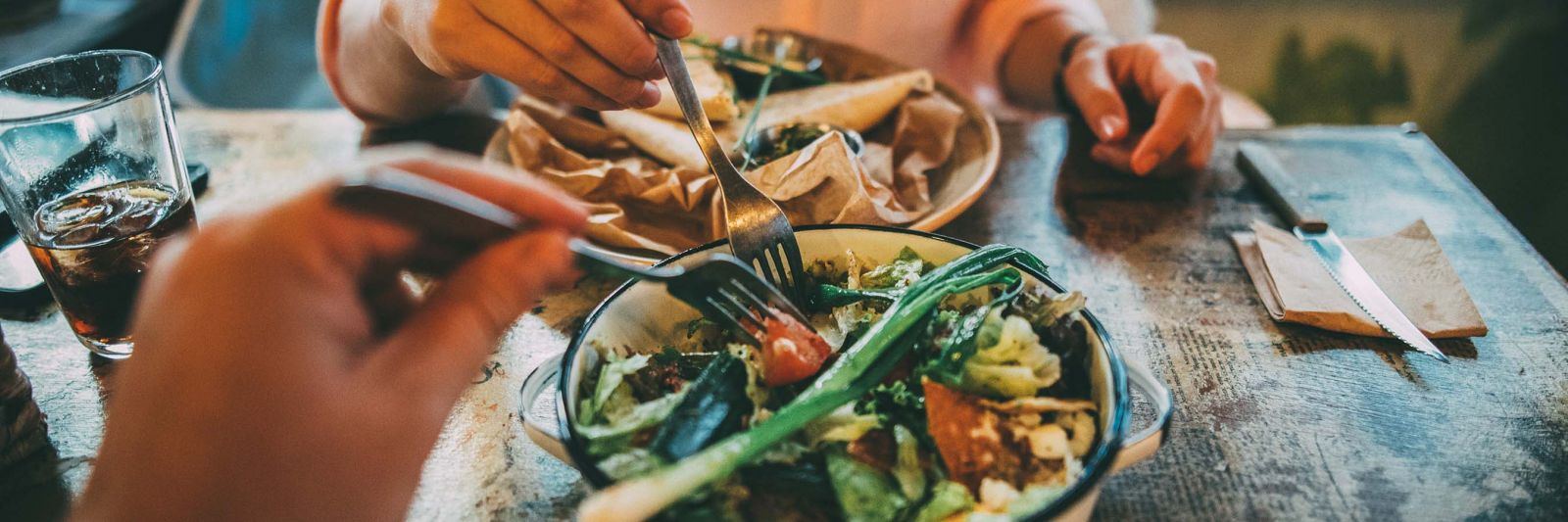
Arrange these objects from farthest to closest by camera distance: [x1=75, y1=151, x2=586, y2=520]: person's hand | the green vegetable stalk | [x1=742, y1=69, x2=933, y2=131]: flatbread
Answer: [x1=742, y1=69, x2=933, y2=131]: flatbread → the green vegetable stalk → [x1=75, y1=151, x2=586, y2=520]: person's hand

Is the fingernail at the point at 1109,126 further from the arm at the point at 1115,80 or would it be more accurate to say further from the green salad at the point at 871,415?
the green salad at the point at 871,415

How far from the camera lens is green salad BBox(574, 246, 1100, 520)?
69cm

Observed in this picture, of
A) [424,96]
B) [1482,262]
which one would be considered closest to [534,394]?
[424,96]

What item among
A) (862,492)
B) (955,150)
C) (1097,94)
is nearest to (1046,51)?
(1097,94)

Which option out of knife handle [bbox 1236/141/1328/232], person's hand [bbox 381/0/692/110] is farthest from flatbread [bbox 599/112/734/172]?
knife handle [bbox 1236/141/1328/232]

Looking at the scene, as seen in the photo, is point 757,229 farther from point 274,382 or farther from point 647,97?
point 274,382

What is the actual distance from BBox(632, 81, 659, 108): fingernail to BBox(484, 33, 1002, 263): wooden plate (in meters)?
0.21

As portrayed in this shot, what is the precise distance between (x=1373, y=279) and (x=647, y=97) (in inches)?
41.0

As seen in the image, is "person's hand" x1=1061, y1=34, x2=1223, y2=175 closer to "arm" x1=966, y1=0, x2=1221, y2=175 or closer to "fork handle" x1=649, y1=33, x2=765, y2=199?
"arm" x1=966, y1=0, x2=1221, y2=175

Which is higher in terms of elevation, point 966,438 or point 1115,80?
point 966,438

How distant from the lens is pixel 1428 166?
151cm

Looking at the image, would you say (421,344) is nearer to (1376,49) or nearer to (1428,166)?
(1428,166)

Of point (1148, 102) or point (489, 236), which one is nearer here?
point (489, 236)

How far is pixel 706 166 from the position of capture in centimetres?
137
